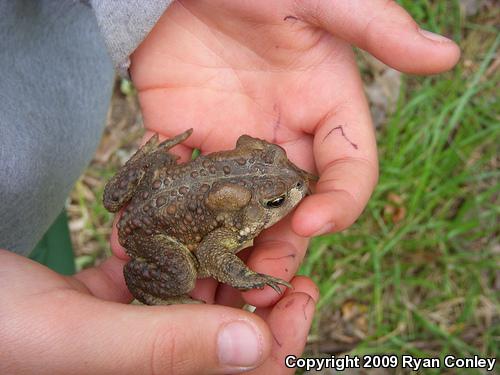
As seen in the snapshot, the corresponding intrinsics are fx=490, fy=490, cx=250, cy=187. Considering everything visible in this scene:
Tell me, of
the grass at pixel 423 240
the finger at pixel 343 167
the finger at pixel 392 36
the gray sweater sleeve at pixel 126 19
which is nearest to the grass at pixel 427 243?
the grass at pixel 423 240

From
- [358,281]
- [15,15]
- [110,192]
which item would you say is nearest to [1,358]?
[110,192]

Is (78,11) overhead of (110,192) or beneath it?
overhead

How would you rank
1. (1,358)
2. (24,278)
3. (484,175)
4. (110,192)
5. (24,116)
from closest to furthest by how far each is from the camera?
1. (1,358)
2. (24,278)
3. (24,116)
4. (110,192)
5. (484,175)

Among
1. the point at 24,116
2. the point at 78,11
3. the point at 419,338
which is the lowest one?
the point at 419,338

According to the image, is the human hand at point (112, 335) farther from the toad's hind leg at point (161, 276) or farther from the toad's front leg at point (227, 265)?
the toad's hind leg at point (161, 276)

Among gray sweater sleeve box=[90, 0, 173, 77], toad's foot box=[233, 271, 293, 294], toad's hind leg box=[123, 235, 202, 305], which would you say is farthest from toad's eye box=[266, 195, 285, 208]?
gray sweater sleeve box=[90, 0, 173, 77]

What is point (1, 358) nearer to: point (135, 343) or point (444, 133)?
point (135, 343)

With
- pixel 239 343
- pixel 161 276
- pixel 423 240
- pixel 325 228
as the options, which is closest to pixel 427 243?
pixel 423 240
